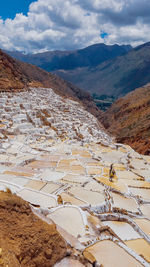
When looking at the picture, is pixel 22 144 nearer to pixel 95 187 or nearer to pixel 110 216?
pixel 95 187

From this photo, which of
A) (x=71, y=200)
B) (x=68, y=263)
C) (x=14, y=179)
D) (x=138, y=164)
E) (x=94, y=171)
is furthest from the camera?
(x=138, y=164)

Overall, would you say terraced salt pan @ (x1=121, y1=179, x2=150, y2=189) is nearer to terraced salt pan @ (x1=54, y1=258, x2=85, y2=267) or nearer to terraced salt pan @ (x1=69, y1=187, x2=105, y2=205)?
terraced salt pan @ (x1=69, y1=187, x2=105, y2=205)

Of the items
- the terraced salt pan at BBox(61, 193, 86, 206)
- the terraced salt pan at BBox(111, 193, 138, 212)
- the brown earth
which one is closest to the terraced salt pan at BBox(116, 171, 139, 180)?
the terraced salt pan at BBox(111, 193, 138, 212)

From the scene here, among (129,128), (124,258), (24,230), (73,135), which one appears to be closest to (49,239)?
(24,230)

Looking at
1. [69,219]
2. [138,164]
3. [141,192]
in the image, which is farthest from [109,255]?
[138,164]

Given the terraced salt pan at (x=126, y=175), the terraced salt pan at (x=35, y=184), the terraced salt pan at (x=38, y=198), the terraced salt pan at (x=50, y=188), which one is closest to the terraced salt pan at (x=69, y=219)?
the terraced salt pan at (x=38, y=198)

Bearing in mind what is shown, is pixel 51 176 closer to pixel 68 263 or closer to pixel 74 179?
pixel 74 179
